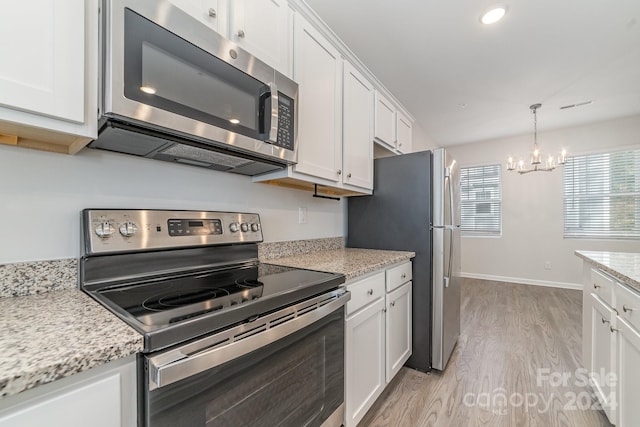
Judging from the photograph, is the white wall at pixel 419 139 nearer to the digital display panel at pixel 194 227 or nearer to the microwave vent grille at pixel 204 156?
the microwave vent grille at pixel 204 156

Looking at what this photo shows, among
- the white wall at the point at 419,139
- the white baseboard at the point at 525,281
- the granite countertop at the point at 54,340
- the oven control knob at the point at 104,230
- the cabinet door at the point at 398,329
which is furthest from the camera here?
the white baseboard at the point at 525,281

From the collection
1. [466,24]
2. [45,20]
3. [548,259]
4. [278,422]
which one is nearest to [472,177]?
[548,259]

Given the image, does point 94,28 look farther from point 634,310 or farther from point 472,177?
point 472,177

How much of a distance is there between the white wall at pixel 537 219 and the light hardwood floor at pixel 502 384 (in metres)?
1.79

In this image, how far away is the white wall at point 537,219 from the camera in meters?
4.29

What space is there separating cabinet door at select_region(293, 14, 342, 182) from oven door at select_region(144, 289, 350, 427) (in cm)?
79

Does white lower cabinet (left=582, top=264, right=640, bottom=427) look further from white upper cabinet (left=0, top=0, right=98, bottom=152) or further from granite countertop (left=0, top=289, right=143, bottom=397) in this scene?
white upper cabinet (left=0, top=0, right=98, bottom=152)

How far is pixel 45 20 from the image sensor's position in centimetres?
75

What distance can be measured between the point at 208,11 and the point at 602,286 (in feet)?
7.68

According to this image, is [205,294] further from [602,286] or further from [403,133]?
[403,133]

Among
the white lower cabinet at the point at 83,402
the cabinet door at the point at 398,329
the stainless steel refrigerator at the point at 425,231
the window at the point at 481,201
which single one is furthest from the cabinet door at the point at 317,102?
the window at the point at 481,201

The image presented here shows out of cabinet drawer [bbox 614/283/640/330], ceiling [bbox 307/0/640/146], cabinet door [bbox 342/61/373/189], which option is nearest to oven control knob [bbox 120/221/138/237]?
cabinet door [bbox 342/61/373/189]

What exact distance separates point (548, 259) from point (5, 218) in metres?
6.12

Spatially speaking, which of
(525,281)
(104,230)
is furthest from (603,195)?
(104,230)
